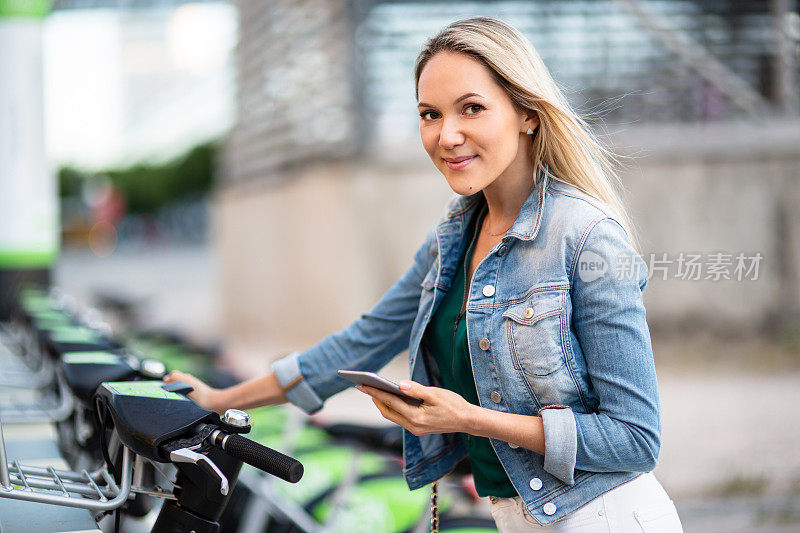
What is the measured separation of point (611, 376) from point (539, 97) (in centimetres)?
52

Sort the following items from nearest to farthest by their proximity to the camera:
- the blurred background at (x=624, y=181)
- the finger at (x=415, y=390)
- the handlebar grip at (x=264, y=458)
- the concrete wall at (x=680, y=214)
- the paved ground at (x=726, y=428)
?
1. the handlebar grip at (x=264, y=458)
2. the finger at (x=415, y=390)
3. the paved ground at (x=726, y=428)
4. the blurred background at (x=624, y=181)
5. the concrete wall at (x=680, y=214)

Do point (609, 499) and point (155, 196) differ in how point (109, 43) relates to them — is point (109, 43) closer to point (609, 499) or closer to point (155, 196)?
point (155, 196)

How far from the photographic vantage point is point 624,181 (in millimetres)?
4004

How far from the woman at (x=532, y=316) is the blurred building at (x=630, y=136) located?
4989 mm

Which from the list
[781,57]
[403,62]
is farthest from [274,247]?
[781,57]

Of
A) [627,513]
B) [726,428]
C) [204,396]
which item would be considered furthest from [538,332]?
[726,428]

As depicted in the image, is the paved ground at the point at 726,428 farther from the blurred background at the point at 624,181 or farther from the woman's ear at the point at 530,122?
the woman's ear at the point at 530,122

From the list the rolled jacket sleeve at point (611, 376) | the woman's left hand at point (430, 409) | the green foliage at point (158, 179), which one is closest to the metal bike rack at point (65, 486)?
the woman's left hand at point (430, 409)

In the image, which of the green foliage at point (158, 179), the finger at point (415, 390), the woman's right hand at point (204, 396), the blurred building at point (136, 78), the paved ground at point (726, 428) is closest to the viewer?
the finger at point (415, 390)

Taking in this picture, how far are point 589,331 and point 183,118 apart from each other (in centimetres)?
3380

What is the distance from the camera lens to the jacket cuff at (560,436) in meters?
1.53

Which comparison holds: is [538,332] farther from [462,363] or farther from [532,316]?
[462,363]

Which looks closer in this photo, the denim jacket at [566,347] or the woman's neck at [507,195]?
the denim jacket at [566,347]

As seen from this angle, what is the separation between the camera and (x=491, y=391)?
1.63 meters
